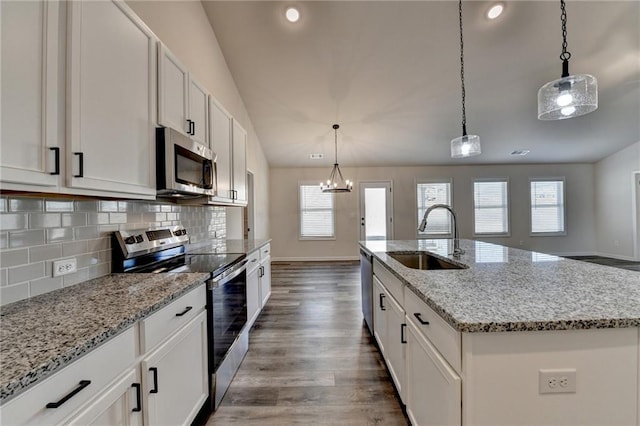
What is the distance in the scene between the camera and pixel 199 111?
2.21 meters

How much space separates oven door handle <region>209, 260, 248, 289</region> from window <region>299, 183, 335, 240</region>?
15.2 ft

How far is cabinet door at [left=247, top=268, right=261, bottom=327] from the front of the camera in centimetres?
254

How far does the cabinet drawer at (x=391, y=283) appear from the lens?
1603mm

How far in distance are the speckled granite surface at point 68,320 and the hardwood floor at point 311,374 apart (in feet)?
3.22

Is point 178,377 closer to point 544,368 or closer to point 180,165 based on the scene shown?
point 180,165

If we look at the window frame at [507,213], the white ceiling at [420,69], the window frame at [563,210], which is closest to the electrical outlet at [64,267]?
the white ceiling at [420,69]

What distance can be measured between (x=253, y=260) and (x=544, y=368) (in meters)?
2.34

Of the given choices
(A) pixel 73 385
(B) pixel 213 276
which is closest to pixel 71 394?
(A) pixel 73 385

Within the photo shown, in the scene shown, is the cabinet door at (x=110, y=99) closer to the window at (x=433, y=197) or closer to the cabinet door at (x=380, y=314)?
the cabinet door at (x=380, y=314)

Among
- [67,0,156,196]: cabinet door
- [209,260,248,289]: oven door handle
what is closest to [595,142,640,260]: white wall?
[209,260,248,289]: oven door handle

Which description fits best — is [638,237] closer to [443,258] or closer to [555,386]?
[443,258]

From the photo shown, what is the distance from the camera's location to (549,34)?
3406 mm

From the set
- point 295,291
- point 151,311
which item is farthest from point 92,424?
point 295,291

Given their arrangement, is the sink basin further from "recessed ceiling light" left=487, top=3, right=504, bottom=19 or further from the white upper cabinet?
"recessed ceiling light" left=487, top=3, right=504, bottom=19
